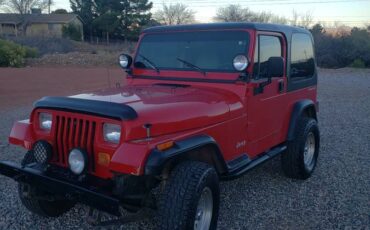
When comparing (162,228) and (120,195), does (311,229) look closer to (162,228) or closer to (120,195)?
(162,228)

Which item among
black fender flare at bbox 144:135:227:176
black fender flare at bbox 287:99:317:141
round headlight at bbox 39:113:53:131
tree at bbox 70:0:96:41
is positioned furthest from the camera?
tree at bbox 70:0:96:41

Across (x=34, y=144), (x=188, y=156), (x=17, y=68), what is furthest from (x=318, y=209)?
(x=17, y=68)

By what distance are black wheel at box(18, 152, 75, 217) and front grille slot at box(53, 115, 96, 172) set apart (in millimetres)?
399

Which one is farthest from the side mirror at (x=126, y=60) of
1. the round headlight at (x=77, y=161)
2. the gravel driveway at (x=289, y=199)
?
the round headlight at (x=77, y=161)

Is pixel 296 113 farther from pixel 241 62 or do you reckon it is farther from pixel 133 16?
pixel 133 16

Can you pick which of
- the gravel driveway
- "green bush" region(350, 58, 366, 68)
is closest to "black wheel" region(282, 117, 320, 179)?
the gravel driveway

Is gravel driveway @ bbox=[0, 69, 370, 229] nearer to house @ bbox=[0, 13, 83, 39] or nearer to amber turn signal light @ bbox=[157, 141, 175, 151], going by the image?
amber turn signal light @ bbox=[157, 141, 175, 151]

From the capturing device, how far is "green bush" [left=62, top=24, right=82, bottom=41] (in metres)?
45.0

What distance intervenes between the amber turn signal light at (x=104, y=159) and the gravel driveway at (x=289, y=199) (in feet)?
3.50

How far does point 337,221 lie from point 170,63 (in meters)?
2.55

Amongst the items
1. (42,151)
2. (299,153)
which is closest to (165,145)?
(42,151)

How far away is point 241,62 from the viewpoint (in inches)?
163

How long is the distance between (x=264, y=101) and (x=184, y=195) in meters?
1.89

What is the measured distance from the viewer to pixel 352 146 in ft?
24.3
